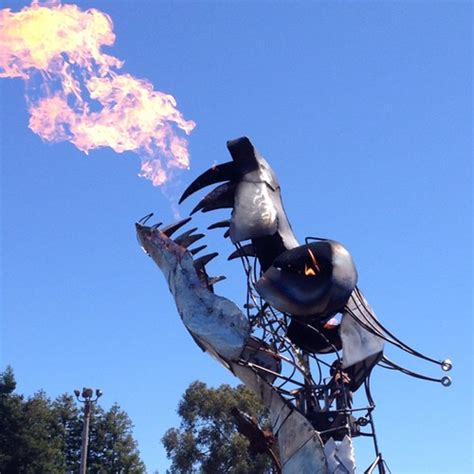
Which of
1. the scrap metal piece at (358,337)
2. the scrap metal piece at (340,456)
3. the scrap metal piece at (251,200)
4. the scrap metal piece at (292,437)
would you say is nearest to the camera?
the scrap metal piece at (340,456)

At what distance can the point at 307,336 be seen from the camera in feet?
40.4

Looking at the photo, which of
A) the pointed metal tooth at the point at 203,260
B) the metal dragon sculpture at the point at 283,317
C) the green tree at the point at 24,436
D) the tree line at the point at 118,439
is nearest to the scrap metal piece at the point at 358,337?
the metal dragon sculpture at the point at 283,317

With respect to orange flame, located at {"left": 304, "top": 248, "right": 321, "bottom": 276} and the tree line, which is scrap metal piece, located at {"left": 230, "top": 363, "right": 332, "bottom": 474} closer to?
orange flame, located at {"left": 304, "top": 248, "right": 321, "bottom": 276}

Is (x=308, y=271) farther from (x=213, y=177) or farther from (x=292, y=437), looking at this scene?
(x=213, y=177)

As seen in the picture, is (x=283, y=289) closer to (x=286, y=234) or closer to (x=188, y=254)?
(x=286, y=234)

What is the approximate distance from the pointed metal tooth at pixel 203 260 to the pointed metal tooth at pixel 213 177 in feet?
3.54

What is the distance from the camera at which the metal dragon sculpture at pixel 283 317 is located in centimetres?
1038

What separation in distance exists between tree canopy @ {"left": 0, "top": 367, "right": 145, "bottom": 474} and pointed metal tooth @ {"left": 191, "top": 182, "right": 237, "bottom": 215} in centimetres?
2136

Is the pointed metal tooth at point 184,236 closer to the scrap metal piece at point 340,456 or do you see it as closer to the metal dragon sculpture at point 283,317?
the metal dragon sculpture at point 283,317

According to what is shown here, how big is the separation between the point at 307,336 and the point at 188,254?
93.8 inches

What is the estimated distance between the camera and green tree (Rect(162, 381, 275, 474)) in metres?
28.8

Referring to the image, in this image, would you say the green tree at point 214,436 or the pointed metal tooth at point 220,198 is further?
the green tree at point 214,436

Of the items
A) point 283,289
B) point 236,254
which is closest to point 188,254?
point 236,254

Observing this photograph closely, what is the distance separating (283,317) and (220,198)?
2221 millimetres
